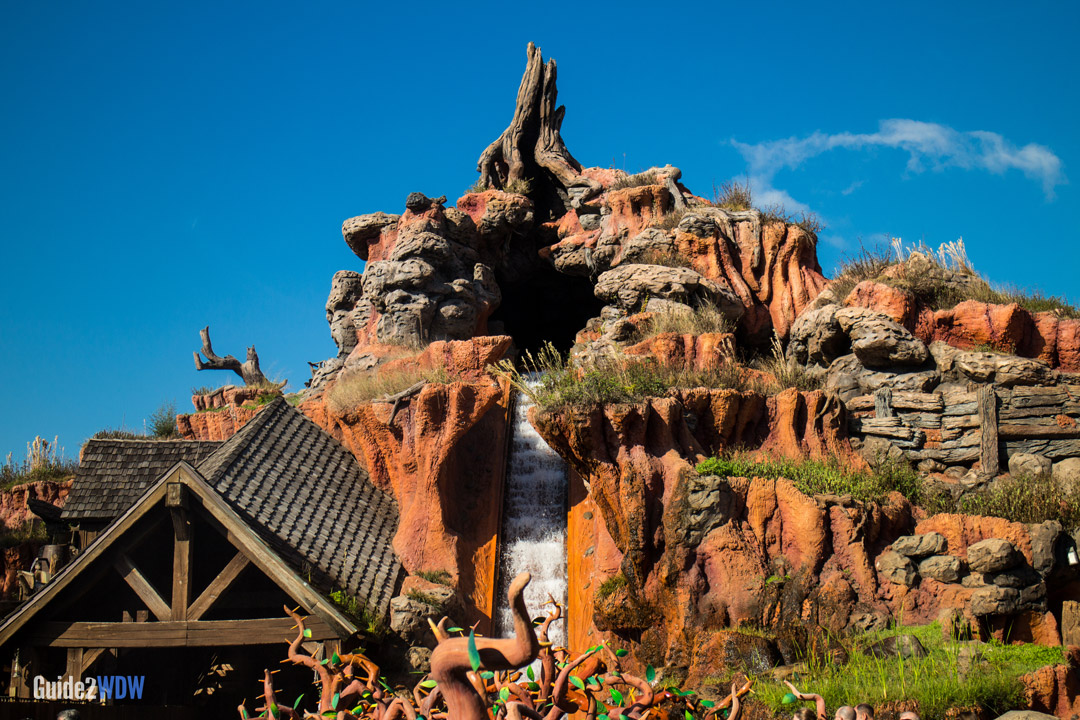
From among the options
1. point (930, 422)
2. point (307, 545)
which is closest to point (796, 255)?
point (930, 422)

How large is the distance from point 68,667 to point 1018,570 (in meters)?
10.9

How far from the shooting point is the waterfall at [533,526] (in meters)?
13.0

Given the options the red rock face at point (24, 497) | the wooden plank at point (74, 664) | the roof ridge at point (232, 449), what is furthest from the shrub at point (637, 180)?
the wooden plank at point (74, 664)

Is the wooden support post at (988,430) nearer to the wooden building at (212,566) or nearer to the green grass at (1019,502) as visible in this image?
the green grass at (1019,502)

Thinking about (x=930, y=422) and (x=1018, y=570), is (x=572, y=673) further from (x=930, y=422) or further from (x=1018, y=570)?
(x=930, y=422)

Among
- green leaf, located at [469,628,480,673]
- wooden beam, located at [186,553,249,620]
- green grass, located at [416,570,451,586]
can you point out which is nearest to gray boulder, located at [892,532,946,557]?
green grass, located at [416,570,451,586]

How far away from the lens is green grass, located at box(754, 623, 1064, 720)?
301 inches

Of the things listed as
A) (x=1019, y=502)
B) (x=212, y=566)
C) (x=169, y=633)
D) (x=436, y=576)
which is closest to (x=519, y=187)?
(x=436, y=576)

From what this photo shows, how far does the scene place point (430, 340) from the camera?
57.2 feet

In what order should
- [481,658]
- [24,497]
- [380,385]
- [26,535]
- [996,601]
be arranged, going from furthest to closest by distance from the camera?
[24,497] → [26,535] → [380,385] → [996,601] → [481,658]

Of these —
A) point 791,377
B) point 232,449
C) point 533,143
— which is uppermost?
point 533,143

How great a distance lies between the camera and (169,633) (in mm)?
10078

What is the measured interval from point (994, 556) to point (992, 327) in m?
4.71

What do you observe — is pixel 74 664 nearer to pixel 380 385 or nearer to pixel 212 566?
pixel 212 566
